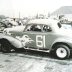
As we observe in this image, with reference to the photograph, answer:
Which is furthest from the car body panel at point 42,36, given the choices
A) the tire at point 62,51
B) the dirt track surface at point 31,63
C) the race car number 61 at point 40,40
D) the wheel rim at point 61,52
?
the dirt track surface at point 31,63

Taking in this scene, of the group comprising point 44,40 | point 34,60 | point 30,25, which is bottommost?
point 34,60

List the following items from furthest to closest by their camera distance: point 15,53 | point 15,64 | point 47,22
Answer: point 15,53, point 47,22, point 15,64

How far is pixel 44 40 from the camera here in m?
8.59

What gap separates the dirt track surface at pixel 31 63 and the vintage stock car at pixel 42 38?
0.35 m

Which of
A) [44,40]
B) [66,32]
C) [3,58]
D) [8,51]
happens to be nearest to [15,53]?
[8,51]

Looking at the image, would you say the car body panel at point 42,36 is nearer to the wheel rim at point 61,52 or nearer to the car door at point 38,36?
the car door at point 38,36

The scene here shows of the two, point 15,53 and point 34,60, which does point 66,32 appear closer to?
point 34,60

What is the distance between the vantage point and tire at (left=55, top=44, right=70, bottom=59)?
8273mm

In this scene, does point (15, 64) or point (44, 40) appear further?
point (44, 40)

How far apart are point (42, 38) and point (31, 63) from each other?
52.4 inches

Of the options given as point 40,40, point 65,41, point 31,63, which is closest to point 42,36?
point 40,40

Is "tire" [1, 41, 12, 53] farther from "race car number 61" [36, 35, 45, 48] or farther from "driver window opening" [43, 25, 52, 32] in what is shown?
"driver window opening" [43, 25, 52, 32]

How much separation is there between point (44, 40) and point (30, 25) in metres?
0.99

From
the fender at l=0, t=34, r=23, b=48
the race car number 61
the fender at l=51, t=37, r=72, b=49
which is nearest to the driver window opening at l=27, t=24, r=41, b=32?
the race car number 61
